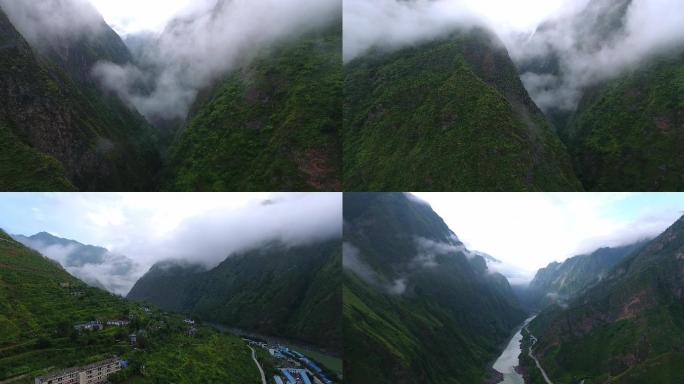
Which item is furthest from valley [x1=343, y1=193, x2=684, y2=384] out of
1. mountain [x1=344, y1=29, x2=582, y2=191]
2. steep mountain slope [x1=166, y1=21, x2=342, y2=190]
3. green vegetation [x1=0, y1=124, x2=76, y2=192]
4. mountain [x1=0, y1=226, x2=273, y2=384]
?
green vegetation [x1=0, y1=124, x2=76, y2=192]

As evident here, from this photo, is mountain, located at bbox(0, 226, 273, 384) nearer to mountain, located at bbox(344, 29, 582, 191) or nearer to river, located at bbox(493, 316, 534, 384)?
river, located at bbox(493, 316, 534, 384)

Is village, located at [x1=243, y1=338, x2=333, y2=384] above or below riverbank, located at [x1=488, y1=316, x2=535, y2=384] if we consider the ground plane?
above

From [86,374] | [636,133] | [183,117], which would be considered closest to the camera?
[86,374]

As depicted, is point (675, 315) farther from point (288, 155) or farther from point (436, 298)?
point (288, 155)

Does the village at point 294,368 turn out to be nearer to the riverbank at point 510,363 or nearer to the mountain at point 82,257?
the mountain at point 82,257

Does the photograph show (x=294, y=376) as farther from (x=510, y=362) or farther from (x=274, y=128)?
(x=274, y=128)

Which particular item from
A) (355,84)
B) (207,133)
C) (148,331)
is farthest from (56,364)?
(355,84)

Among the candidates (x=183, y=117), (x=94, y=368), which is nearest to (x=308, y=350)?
(x=94, y=368)
